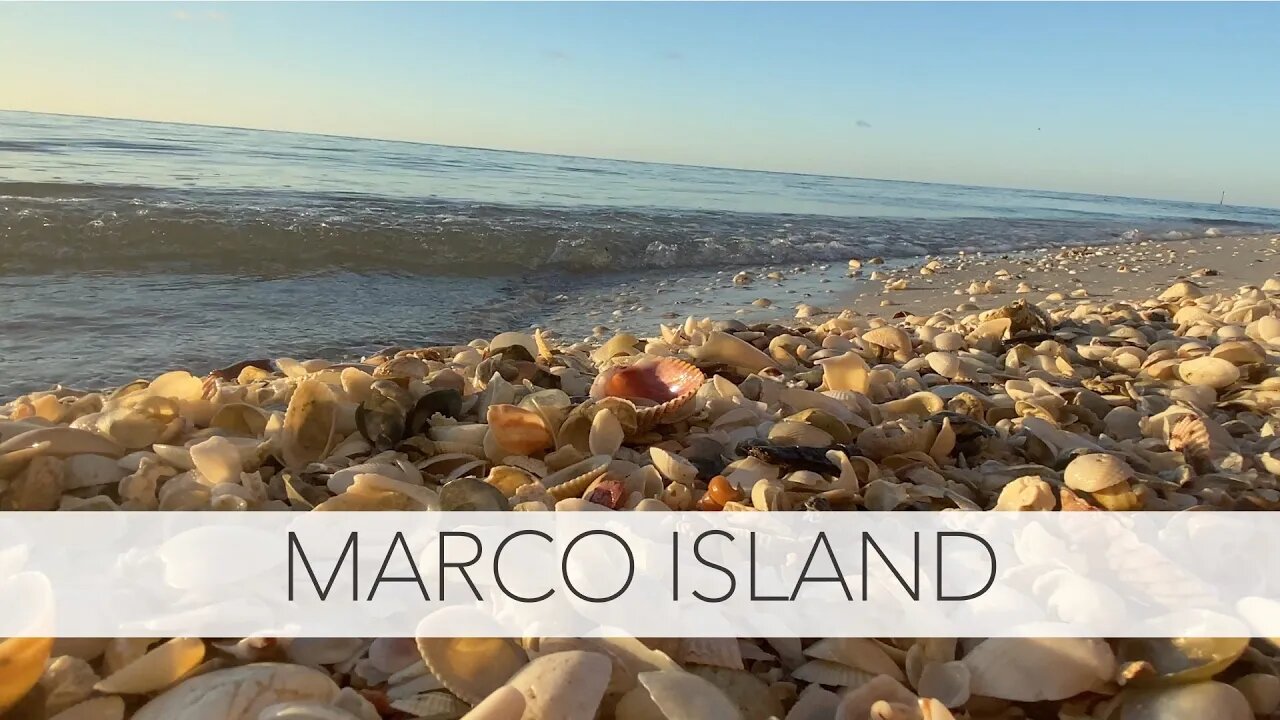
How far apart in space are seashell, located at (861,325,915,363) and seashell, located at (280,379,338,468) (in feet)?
6.30

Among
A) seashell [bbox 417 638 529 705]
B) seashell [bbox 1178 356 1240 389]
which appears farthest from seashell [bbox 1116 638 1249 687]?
seashell [bbox 1178 356 1240 389]

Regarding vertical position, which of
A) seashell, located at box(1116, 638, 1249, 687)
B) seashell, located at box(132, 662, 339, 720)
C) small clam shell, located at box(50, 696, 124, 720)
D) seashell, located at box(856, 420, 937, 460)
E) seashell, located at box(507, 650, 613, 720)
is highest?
seashell, located at box(856, 420, 937, 460)

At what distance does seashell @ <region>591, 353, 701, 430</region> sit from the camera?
2.00m

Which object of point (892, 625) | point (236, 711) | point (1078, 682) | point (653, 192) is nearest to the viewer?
point (236, 711)

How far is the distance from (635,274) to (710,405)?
546 centimetres

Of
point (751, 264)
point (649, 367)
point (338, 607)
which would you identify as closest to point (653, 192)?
point (751, 264)

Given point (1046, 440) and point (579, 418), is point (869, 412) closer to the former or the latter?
point (1046, 440)

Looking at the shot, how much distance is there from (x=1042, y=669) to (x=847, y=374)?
4.00 feet

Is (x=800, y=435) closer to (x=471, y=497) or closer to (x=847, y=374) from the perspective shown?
(x=847, y=374)

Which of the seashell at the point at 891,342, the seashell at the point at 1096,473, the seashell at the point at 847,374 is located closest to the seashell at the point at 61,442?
the seashell at the point at 847,374

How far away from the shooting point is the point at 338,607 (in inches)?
47.6

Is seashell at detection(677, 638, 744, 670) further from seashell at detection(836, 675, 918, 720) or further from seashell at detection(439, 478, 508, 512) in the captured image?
seashell at detection(439, 478, 508, 512)

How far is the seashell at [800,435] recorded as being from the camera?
1755 mm

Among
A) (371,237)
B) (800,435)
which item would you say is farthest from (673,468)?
(371,237)
